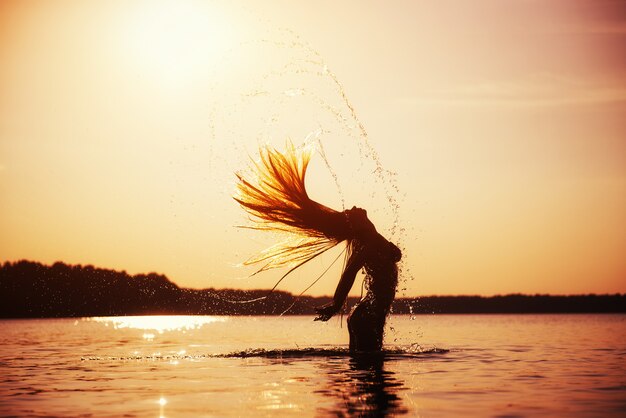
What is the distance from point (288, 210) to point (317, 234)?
99cm

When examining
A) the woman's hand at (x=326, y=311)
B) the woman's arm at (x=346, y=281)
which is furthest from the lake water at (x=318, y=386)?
the woman's arm at (x=346, y=281)

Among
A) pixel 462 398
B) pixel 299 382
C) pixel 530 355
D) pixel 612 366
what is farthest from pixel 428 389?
pixel 530 355

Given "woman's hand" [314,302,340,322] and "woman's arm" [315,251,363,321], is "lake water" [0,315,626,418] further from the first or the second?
"woman's arm" [315,251,363,321]

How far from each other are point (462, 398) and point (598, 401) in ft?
7.06

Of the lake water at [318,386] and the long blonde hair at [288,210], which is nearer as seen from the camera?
the lake water at [318,386]

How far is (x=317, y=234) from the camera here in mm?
21375

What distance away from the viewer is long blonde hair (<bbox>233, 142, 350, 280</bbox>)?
20734 mm

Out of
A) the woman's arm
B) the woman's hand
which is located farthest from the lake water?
the woman's arm

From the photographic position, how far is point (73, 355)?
27.4 m

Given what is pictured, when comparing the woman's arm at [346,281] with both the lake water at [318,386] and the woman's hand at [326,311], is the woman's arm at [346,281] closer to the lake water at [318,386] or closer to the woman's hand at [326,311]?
the woman's hand at [326,311]

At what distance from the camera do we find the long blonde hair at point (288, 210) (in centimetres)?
2073

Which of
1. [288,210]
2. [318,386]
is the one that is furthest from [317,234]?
[318,386]

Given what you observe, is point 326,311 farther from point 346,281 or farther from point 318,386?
point 318,386

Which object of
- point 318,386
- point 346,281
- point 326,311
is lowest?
point 318,386
